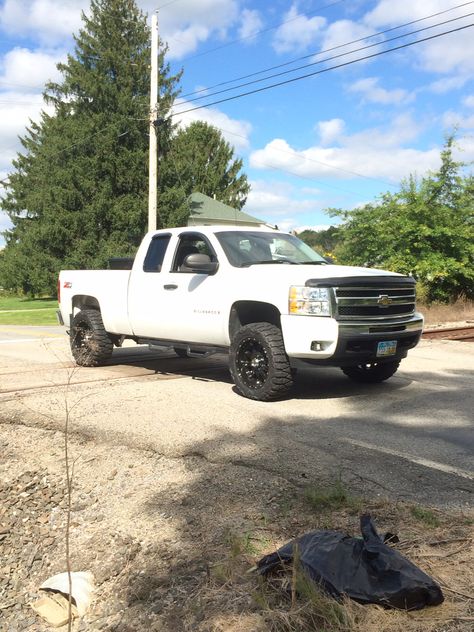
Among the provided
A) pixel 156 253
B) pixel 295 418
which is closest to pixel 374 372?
pixel 295 418

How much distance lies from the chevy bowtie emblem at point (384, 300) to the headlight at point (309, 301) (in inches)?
28.8

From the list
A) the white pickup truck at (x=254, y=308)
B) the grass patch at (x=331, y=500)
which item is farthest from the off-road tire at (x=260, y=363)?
the grass patch at (x=331, y=500)

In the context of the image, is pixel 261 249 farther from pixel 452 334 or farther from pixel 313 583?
pixel 452 334

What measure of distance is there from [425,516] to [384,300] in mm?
3408

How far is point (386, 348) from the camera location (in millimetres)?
6312

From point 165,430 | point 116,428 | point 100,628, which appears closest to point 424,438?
point 165,430

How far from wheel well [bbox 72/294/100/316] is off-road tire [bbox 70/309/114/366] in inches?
5.6

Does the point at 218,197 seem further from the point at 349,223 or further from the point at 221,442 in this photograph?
the point at 221,442

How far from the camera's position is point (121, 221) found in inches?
1288

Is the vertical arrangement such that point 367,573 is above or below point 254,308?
below

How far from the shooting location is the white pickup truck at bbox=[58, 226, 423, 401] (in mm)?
5973

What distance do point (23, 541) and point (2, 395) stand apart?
3.34 metres

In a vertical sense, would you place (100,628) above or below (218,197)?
below

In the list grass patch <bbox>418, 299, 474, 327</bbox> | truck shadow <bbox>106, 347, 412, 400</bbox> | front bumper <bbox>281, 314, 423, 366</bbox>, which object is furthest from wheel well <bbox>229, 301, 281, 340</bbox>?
grass patch <bbox>418, 299, 474, 327</bbox>
